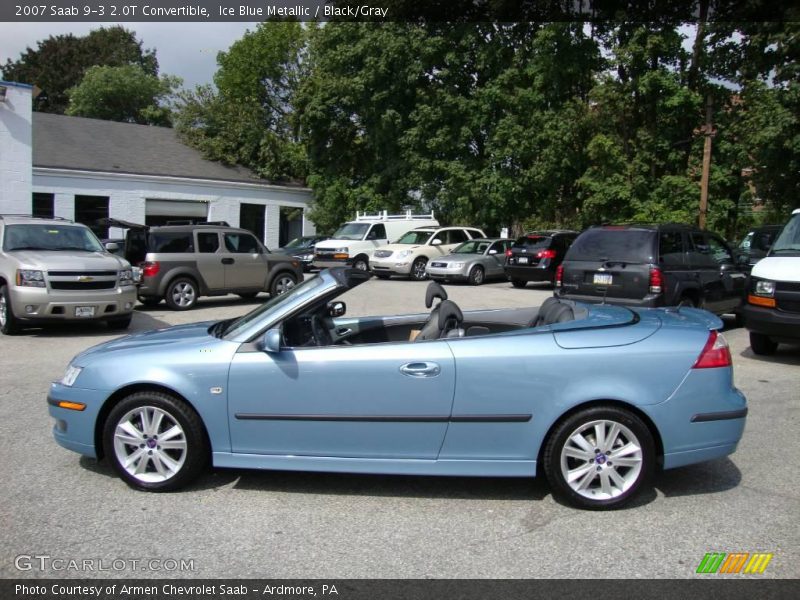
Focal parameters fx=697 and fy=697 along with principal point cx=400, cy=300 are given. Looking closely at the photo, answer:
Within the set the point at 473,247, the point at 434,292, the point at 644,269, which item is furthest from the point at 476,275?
the point at 434,292

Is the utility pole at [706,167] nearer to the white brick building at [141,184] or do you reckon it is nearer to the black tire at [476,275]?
the black tire at [476,275]

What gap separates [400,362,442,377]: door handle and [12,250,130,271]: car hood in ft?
27.1

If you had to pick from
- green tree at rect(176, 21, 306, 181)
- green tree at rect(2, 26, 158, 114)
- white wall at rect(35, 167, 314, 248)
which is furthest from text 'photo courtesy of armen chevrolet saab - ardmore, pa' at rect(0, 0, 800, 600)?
green tree at rect(2, 26, 158, 114)

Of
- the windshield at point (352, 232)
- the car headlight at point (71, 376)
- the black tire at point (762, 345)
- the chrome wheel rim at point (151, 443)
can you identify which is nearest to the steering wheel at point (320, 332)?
the chrome wheel rim at point (151, 443)

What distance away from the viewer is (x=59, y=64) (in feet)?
176

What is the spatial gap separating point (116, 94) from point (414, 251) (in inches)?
1308

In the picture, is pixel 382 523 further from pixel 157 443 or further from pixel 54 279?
pixel 54 279

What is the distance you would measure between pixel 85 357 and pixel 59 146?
26896mm

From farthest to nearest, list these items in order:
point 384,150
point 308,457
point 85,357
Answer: point 384,150 → point 85,357 → point 308,457

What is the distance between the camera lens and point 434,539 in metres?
3.84

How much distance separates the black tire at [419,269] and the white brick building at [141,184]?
1200cm

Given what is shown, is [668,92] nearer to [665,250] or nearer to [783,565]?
[665,250]

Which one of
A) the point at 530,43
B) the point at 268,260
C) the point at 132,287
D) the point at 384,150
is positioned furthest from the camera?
the point at 384,150

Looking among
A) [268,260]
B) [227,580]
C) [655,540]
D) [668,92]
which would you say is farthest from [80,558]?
[668,92]
